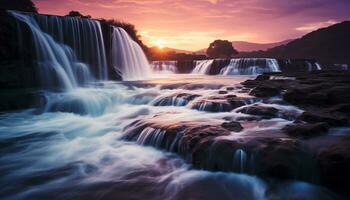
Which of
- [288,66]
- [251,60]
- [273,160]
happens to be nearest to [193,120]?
[273,160]

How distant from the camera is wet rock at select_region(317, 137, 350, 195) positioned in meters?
4.42

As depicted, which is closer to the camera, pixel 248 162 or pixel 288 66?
pixel 248 162

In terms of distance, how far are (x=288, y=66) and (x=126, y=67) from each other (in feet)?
57.0

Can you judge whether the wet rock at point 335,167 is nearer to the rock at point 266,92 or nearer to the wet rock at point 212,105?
the wet rock at point 212,105

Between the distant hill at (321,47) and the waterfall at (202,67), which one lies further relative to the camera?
the distant hill at (321,47)

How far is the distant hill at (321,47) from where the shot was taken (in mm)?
56156

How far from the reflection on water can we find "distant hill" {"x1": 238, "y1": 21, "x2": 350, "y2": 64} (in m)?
51.4

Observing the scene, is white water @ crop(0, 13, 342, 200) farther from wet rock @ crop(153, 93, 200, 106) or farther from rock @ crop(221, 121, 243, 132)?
rock @ crop(221, 121, 243, 132)

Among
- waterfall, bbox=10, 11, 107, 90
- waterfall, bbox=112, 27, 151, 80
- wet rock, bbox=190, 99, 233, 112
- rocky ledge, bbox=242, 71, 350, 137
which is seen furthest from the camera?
waterfall, bbox=112, 27, 151, 80

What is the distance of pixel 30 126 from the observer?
29.9 feet

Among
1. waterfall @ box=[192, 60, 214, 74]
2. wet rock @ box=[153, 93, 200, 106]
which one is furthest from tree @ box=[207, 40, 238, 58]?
wet rock @ box=[153, 93, 200, 106]

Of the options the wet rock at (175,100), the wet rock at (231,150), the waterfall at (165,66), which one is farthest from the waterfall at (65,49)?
the waterfall at (165,66)

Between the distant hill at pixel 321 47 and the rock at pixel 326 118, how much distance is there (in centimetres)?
5111

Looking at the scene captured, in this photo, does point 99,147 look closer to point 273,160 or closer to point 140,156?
point 140,156
